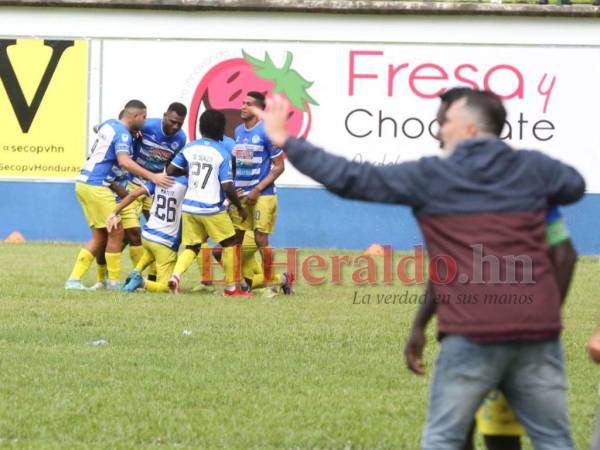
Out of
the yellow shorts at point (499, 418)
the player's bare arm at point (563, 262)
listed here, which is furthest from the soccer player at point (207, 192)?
the player's bare arm at point (563, 262)

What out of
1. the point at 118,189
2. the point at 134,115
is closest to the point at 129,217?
the point at 118,189

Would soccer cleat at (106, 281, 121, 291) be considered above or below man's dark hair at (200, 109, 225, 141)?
below

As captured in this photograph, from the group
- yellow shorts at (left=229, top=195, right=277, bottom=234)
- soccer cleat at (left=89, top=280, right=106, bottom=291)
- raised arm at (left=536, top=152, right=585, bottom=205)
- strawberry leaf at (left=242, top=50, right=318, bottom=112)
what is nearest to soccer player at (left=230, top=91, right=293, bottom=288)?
yellow shorts at (left=229, top=195, right=277, bottom=234)

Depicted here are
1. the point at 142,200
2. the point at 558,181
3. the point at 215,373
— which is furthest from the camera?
the point at 142,200

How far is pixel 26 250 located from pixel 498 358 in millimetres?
17004

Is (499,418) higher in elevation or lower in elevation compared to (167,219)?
higher

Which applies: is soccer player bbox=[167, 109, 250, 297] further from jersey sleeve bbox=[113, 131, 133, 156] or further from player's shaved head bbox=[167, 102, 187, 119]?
player's shaved head bbox=[167, 102, 187, 119]

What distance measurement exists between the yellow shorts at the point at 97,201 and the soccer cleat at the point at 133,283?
648mm

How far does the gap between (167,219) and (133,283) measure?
81cm

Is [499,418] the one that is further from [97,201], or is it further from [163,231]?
[97,201]

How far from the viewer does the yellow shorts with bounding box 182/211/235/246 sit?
14.7 m

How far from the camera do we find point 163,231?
1521 centimetres

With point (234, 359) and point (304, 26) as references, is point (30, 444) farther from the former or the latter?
point (304, 26)

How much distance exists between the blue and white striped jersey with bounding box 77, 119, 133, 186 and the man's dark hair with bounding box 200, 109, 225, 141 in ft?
2.90
